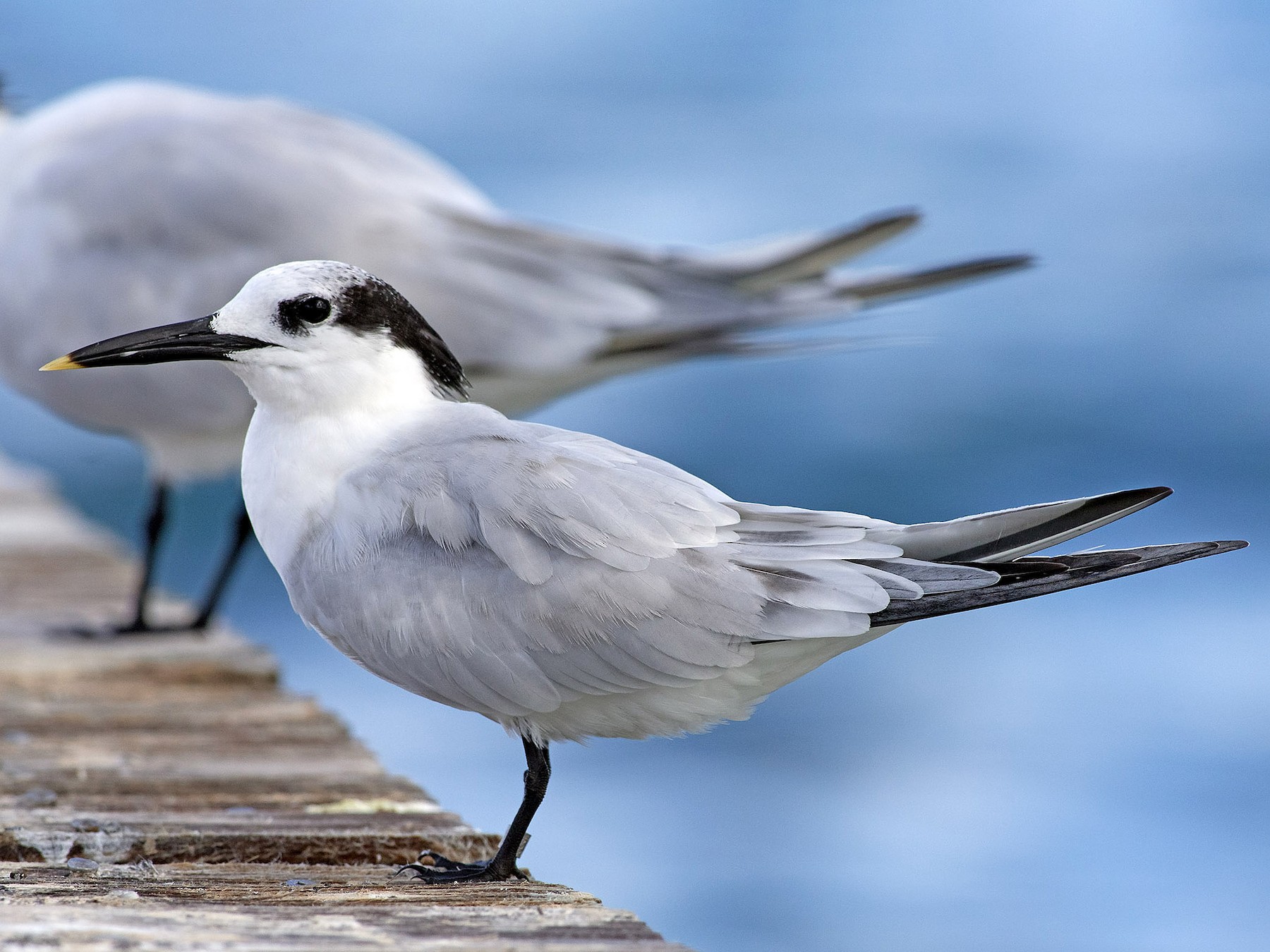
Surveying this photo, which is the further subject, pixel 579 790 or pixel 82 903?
pixel 579 790

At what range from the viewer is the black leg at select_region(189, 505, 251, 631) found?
4.93m

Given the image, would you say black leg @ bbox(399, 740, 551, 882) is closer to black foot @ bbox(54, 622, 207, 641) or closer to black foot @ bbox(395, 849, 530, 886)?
black foot @ bbox(395, 849, 530, 886)

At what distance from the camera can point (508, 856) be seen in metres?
2.60

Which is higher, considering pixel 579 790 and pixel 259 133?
pixel 259 133

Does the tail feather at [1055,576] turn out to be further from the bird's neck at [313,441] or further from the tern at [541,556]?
the bird's neck at [313,441]

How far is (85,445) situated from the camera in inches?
595

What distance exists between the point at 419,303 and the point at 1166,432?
1004 cm

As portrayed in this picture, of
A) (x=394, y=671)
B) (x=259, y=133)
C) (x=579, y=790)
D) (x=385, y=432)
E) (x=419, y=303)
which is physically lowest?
(x=579, y=790)

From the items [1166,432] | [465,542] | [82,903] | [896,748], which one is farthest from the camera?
[1166,432]

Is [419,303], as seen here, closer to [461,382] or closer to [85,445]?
[461,382]

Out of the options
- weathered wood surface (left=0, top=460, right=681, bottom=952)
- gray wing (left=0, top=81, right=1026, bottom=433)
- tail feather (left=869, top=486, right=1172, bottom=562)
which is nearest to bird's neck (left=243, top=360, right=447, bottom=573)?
weathered wood surface (left=0, top=460, right=681, bottom=952)

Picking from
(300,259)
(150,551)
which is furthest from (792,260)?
(150,551)

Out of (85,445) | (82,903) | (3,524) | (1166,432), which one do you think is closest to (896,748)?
(3,524)

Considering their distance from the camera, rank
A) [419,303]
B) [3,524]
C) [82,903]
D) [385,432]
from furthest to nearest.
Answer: [3,524] → [419,303] → [385,432] → [82,903]
